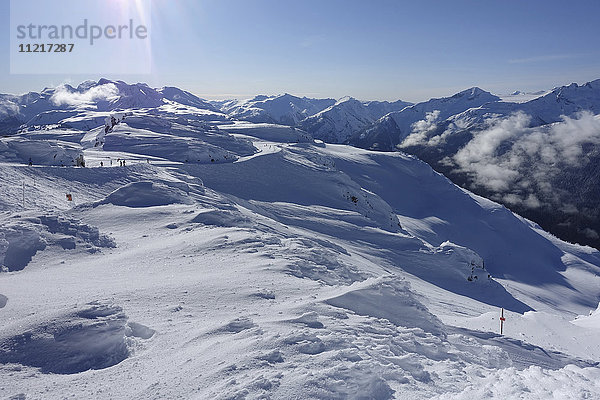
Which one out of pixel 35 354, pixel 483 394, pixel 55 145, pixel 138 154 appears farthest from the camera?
pixel 138 154

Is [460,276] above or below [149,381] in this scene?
below

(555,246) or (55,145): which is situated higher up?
(55,145)

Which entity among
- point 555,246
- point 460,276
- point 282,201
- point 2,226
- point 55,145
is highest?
point 55,145

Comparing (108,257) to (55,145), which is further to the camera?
(55,145)

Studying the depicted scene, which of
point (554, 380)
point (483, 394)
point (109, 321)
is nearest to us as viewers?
point (483, 394)

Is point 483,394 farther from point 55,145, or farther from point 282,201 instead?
point 55,145

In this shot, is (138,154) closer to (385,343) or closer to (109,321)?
(109,321)

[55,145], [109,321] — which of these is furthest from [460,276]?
[55,145]

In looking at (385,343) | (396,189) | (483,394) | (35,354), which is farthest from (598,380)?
(396,189)

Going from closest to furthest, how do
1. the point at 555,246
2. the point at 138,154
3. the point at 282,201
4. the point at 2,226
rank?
the point at 2,226 < the point at 282,201 < the point at 138,154 < the point at 555,246

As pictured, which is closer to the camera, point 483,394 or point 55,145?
point 483,394
